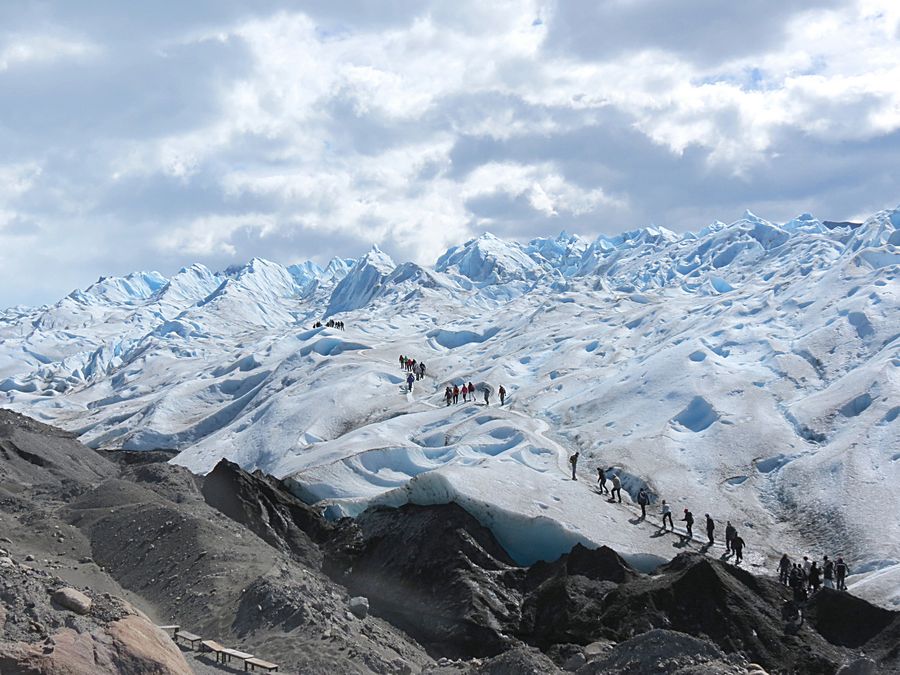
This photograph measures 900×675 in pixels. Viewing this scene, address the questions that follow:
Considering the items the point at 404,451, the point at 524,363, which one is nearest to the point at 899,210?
the point at 524,363

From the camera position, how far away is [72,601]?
1388 cm

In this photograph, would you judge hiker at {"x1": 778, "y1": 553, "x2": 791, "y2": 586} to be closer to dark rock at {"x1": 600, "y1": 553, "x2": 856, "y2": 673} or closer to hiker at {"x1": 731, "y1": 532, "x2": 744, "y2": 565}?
hiker at {"x1": 731, "y1": 532, "x2": 744, "y2": 565}

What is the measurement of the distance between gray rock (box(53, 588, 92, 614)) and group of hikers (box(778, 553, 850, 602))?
65.9ft

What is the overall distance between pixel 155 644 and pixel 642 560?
1965cm

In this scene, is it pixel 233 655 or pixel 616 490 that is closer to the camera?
pixel 233 655

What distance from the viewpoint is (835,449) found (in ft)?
121

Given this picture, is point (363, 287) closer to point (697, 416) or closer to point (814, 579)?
point (697, 416)

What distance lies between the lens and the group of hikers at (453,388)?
50.1 meters

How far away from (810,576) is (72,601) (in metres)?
21.9

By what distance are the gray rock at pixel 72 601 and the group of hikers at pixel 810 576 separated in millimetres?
20096

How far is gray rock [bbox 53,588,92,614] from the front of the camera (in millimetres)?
13844

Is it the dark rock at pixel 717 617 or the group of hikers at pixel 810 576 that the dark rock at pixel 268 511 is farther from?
the group of hikers at pixel 810 576

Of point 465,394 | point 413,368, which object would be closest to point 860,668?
point 465,394

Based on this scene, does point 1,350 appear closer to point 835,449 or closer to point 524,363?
point 524,363
